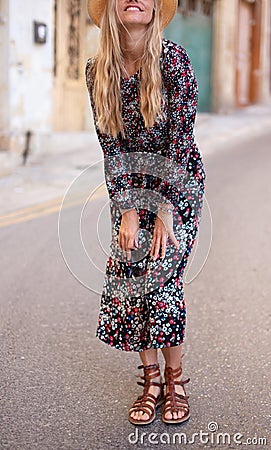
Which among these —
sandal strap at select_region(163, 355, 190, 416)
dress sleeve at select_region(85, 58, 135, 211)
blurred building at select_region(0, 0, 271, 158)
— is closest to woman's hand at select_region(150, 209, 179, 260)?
dress sleeve at select_region(85, 58, 135, 211)

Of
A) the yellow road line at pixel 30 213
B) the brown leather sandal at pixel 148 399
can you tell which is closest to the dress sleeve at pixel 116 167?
the brown leather sandal at pixel 148 399

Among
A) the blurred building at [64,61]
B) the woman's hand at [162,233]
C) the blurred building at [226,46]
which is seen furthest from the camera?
the blurred building at [226,46]

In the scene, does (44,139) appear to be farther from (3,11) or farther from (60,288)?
(60,288)

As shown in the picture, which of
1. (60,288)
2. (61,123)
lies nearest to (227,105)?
(61,123)

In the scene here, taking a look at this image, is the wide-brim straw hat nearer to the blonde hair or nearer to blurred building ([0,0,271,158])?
the blonde hair

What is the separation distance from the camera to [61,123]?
14.0 m

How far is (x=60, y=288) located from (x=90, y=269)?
5.37 feet

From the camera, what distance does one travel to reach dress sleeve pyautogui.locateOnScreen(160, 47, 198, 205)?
123 inches

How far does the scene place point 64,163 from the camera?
11547 millimetres

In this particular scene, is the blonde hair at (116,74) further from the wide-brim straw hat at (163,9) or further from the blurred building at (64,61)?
the blurred building at (64,61)

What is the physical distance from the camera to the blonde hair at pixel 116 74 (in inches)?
123

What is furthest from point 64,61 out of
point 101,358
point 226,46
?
point 101,358

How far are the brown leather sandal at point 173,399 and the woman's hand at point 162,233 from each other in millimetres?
542

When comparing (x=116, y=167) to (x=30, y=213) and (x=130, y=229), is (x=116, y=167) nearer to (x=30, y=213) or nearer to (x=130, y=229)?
(x=130, y=229)
